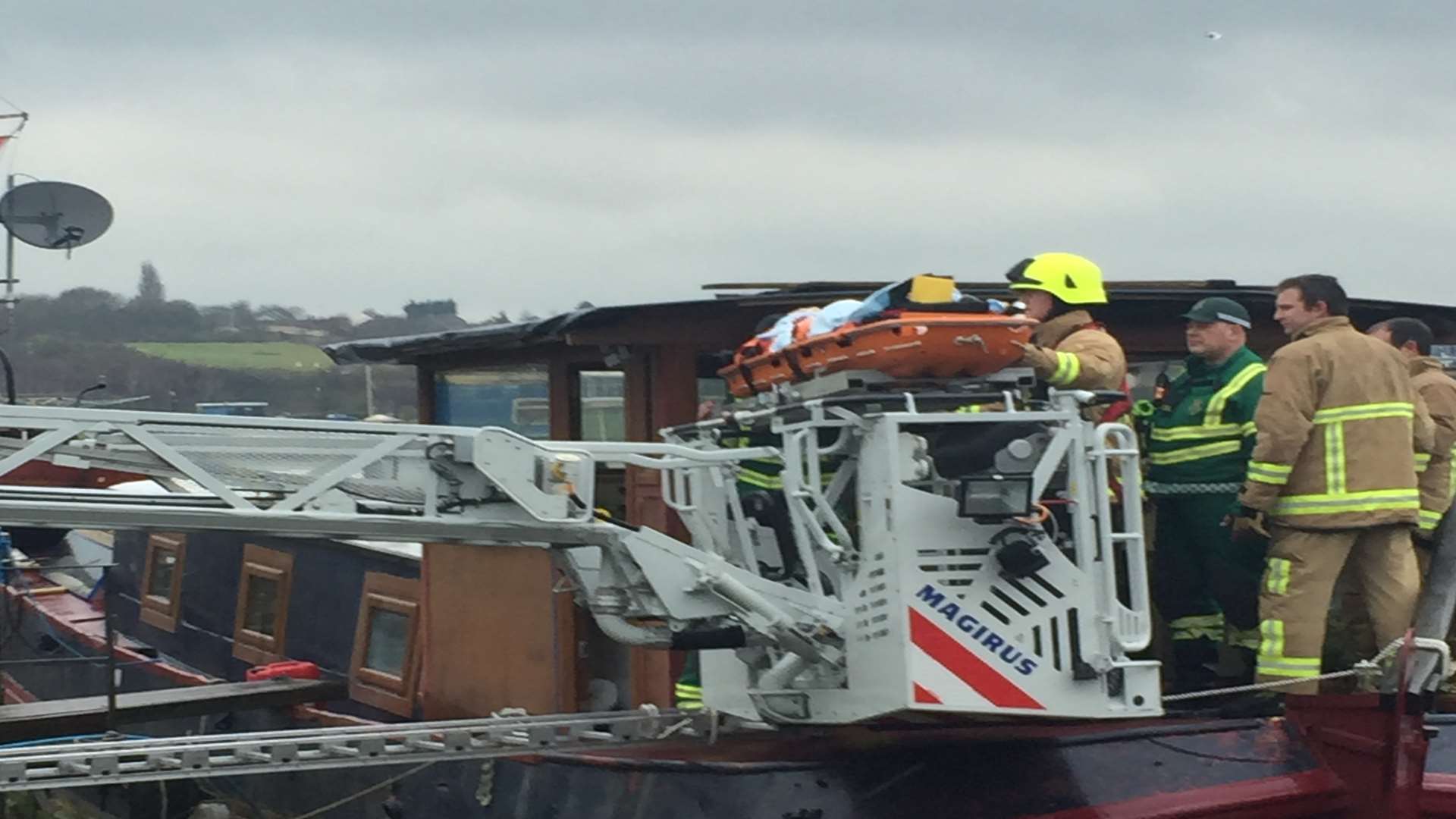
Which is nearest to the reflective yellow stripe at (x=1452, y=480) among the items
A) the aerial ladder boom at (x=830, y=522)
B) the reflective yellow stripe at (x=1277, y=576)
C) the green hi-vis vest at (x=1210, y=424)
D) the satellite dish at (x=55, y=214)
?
the green hi-vis vest at (x=1210, y=424)

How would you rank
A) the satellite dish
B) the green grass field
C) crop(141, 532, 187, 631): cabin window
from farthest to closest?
the green grass field → crop(141, 532, 187, 631): cabin window → the satellite dish

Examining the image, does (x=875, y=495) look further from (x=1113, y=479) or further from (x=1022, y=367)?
(x=1113, y=479)

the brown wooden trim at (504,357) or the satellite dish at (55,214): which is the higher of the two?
the satellite dish at (55,214)

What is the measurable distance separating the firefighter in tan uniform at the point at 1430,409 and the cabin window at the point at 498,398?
331 cm

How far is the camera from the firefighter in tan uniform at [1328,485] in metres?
5.30

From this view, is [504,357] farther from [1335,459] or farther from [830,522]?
[1335,459]

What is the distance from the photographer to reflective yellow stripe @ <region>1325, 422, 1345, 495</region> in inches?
210

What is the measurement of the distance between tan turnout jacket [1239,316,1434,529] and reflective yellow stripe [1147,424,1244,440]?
396 mm

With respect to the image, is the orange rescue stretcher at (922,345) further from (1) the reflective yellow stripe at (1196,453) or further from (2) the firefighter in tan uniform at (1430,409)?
(2) the firefighter in tan uniform at (1430,409)

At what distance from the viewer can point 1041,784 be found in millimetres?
5156

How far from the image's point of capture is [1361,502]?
530 cm

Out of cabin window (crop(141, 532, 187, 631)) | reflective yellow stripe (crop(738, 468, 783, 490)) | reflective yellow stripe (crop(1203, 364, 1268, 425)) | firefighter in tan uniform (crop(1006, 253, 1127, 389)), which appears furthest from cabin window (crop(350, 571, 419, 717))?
reflective yellow stripe (crop(1203, 364, 1268, 425))

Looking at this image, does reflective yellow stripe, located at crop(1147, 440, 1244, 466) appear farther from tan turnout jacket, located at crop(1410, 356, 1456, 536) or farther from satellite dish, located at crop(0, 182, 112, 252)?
satellite dish, located at crop(0, 182, 112, 252)

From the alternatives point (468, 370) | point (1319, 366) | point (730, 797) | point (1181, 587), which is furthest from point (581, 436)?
point (1319, 366)
